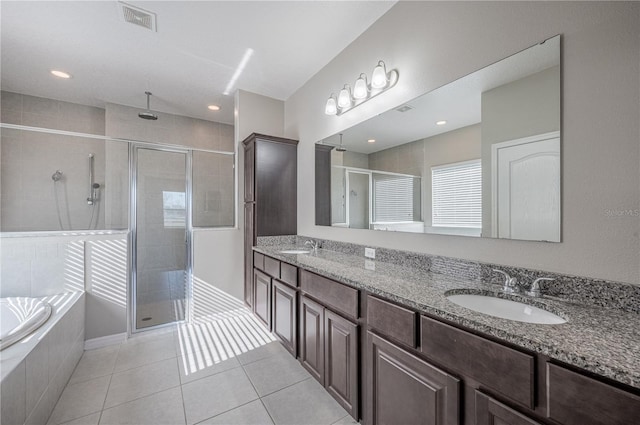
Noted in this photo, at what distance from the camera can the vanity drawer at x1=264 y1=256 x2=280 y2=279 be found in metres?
2.29

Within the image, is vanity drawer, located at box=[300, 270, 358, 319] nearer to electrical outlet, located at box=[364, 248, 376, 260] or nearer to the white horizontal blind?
electrical outlet, located at box=[364, 248, 376, 260]

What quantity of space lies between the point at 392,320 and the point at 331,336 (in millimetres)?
569

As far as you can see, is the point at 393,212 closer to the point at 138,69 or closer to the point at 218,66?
the point at 218,66

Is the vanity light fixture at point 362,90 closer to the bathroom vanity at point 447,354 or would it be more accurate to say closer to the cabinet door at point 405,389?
the bathroom vanity at point 447,354

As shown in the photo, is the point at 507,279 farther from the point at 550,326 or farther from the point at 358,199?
the point at 358,199

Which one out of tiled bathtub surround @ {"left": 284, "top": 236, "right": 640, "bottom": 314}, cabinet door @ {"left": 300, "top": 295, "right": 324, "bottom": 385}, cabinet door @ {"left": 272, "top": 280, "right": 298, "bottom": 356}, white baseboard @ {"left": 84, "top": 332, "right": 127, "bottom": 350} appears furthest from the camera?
white baseboard @ {"left": 84, "top": 332, "right": 127, "bottom": 350}

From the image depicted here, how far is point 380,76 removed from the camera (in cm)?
192

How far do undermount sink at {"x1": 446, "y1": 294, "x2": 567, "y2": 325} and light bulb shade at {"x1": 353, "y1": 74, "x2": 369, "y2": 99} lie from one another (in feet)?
5.39

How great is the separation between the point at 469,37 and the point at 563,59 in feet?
1.68

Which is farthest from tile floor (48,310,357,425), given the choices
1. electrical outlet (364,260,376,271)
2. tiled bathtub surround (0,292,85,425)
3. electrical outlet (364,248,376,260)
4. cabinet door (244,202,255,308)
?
electrical outlet (364,248,376,260)

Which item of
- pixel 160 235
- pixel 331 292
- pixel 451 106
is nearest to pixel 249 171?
pixel 160 235

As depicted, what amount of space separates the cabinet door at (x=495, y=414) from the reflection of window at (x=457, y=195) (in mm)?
851

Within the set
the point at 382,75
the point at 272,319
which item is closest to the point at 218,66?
the point at 382,75

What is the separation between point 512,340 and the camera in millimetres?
776
